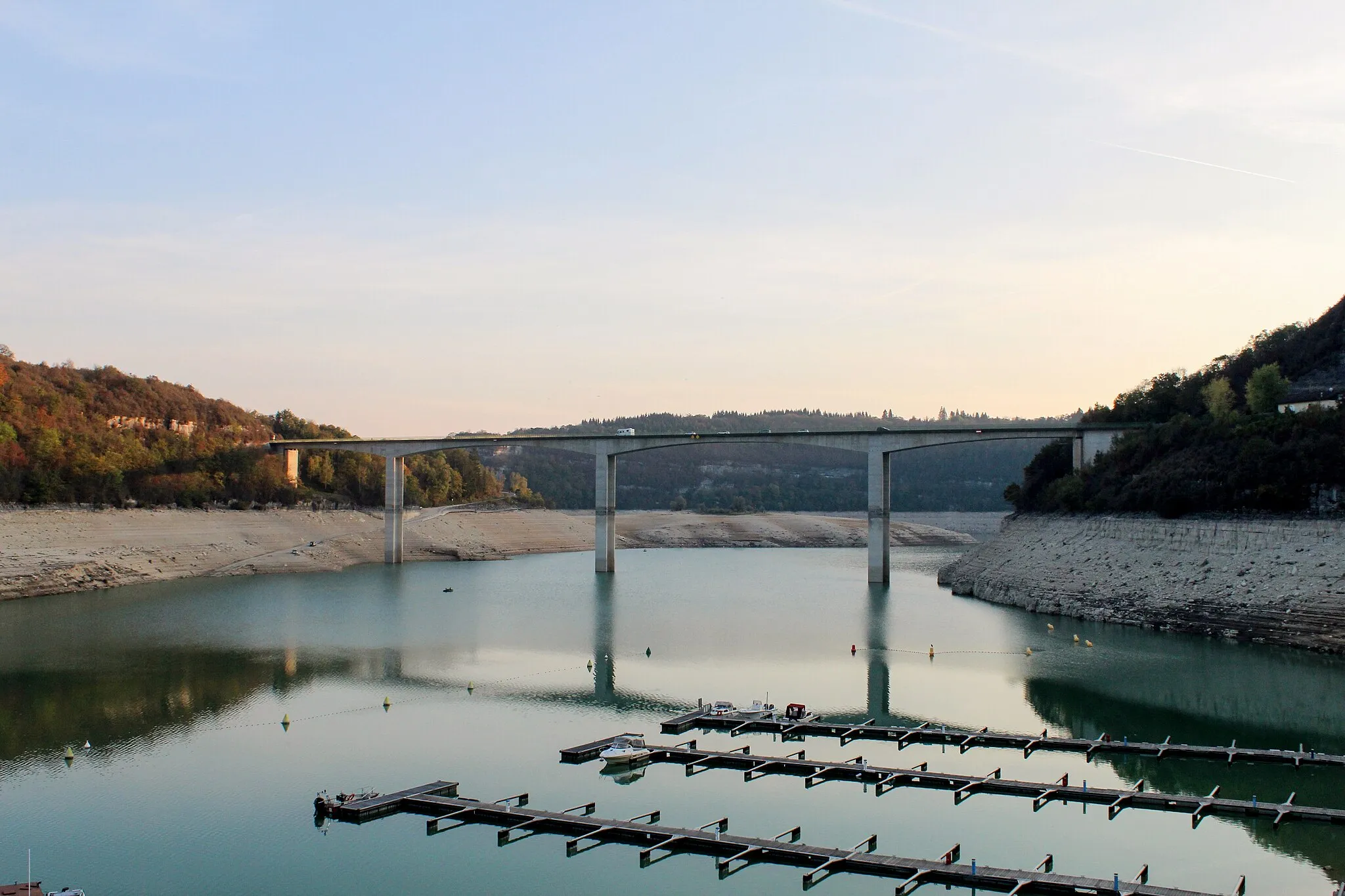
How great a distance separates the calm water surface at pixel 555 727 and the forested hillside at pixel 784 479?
11367 cm

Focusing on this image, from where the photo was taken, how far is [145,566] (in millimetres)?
70312

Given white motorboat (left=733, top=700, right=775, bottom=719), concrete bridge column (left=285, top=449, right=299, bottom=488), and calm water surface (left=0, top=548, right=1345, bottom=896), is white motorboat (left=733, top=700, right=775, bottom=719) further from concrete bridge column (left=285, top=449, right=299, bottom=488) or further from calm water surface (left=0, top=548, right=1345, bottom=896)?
concrete bridge column (left=285, top=449, right=299, bottom=488)

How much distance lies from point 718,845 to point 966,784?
6.57 metres

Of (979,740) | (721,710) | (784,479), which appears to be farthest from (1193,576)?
(784,479)

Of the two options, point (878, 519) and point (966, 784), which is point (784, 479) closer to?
point (878, 519)

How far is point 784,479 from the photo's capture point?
187 meters

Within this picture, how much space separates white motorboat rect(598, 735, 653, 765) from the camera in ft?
89.7

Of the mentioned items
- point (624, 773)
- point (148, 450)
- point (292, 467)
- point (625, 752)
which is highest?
point (148, 450)

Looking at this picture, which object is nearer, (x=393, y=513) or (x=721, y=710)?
(x=721, y=710)

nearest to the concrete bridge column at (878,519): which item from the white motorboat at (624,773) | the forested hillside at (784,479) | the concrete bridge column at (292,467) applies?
the white motorboat at (624,773)

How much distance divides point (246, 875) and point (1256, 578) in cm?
4017

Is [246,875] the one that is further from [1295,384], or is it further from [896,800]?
[1295,384]

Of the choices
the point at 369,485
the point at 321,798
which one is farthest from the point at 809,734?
the point at 369,485

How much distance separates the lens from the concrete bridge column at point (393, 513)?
9069 cm
